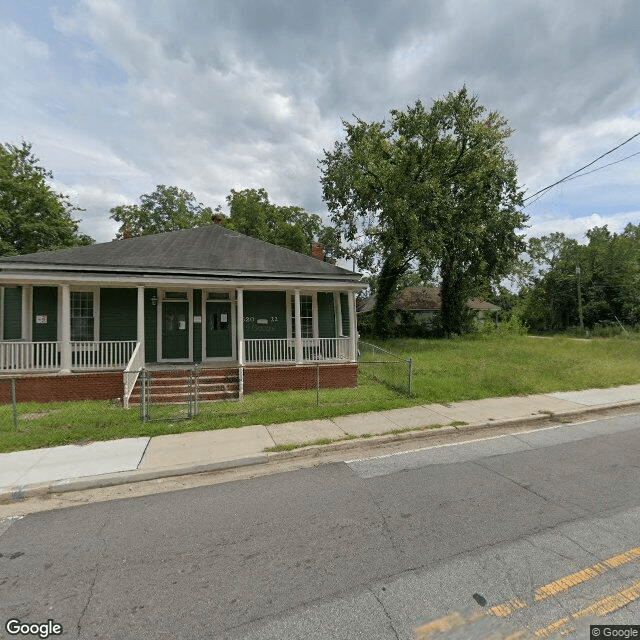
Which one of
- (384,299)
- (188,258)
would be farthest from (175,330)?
(384,299)

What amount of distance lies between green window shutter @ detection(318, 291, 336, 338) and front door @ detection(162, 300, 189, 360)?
16.0ft

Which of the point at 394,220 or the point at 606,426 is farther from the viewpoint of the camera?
the point at 394,220

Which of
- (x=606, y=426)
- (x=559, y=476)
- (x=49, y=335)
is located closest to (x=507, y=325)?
(x=606, y=426)

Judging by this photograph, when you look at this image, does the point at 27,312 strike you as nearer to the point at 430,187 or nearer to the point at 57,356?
the point at 57,356

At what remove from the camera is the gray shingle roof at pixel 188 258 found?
36.8ft

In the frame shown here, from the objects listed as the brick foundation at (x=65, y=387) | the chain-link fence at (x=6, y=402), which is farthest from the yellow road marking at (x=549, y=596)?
the brick foundation at (x=65, y=387)

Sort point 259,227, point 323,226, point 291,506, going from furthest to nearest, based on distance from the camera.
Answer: point 323,226 < point 259,227 < point 291,506

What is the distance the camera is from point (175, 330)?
12.5m

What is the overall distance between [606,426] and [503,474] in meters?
4.21

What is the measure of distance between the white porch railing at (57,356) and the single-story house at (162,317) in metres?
0.04

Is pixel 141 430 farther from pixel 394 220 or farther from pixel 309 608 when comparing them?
pixel 394 220

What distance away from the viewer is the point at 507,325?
3553cm

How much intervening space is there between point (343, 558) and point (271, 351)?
884cm

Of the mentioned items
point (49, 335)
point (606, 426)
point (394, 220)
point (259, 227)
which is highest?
point (259, 227)
